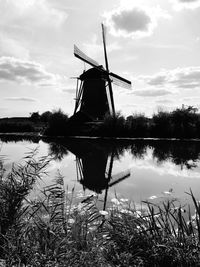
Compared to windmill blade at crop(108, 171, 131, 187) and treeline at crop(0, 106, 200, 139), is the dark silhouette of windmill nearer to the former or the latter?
windmill blade at crop(108, 171, 131, 187)

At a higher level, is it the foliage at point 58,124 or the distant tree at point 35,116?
the distant tree at point 35,116

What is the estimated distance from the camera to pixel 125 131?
108 feet

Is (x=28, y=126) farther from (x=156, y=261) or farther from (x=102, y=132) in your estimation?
(x=156, y=261)

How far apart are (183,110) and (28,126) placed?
2810 centimetres

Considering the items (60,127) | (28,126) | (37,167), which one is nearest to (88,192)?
(37,167)

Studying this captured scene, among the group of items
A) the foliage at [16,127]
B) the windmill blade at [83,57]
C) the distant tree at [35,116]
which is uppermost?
the windmill blade at [83,57]

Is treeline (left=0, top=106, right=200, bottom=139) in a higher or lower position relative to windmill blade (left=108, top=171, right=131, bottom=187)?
higher

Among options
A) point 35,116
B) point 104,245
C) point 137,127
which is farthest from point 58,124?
point 35,116

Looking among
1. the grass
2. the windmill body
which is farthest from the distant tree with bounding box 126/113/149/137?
the grass

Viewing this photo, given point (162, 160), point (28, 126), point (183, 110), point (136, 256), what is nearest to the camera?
point (136, 256)

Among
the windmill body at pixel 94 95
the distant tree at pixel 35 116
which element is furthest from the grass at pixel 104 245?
the distant tree at pixel 35 116

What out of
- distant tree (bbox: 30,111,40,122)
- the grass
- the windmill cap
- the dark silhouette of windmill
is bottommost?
the dark silhouette of windmill

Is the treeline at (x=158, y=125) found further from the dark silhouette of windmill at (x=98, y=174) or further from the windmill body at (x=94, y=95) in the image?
the dark silhouette of windmill at (x=98, y=174)

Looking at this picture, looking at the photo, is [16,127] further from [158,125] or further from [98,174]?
[98,174]
